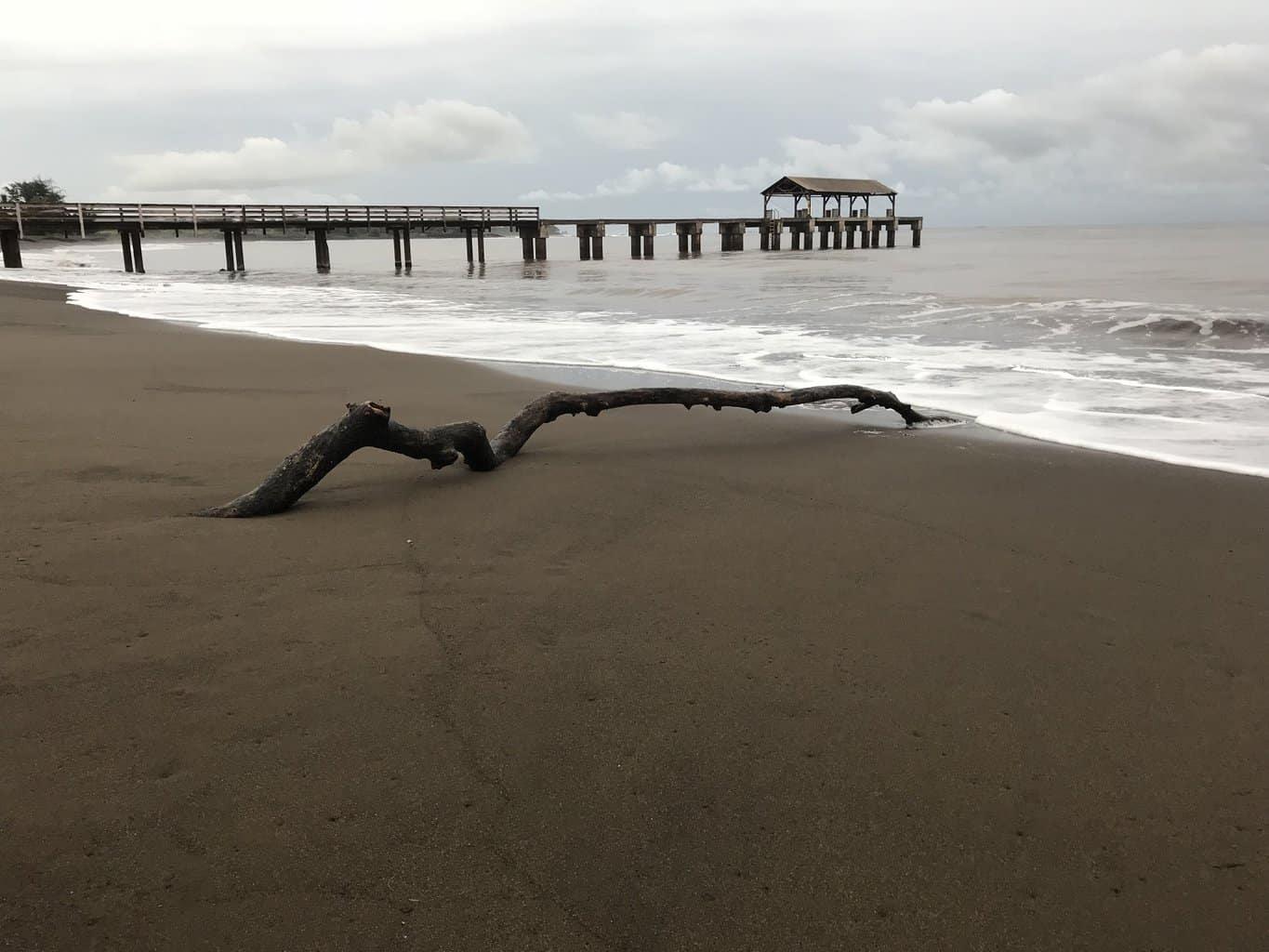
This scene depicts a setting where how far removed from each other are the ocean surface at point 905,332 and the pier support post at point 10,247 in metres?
5.45

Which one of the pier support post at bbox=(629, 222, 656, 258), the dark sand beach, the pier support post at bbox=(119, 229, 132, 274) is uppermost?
the pier support post at bbox=(629, 222, 656, 258)

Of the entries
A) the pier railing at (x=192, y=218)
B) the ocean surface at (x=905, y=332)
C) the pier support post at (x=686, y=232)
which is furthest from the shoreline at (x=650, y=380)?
the pier support post at (x=686, y=232)

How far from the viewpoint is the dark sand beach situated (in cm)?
179

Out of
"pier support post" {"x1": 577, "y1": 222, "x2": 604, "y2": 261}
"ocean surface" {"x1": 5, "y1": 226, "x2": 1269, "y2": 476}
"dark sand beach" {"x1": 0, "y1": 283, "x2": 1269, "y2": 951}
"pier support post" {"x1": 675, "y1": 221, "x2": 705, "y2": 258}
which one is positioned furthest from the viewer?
"pier support post" {"x1": 675, "y1": 221, "x2": 705, "y2": 258}

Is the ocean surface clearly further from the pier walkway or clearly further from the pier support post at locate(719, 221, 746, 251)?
the pier support post at locate(719, 221, 746, 251)

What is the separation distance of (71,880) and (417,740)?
0.77m

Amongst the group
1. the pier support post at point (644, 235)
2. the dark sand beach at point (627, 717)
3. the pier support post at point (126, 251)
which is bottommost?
the dark sand beach at point (627, 717)

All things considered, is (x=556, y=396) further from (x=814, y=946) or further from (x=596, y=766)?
(x=814, y=946)

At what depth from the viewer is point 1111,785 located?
2.19 metres

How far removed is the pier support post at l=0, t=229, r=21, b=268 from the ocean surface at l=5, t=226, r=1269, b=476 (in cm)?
545

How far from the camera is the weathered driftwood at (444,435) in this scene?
4.03 m

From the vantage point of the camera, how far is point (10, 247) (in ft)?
111

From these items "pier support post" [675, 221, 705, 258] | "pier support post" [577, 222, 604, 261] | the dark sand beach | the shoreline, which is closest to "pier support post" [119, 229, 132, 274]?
"pier support post" [577, 222, 604, 261]

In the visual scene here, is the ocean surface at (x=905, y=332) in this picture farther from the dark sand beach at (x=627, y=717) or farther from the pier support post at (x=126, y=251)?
the pier support post at (x=126, y=251)
